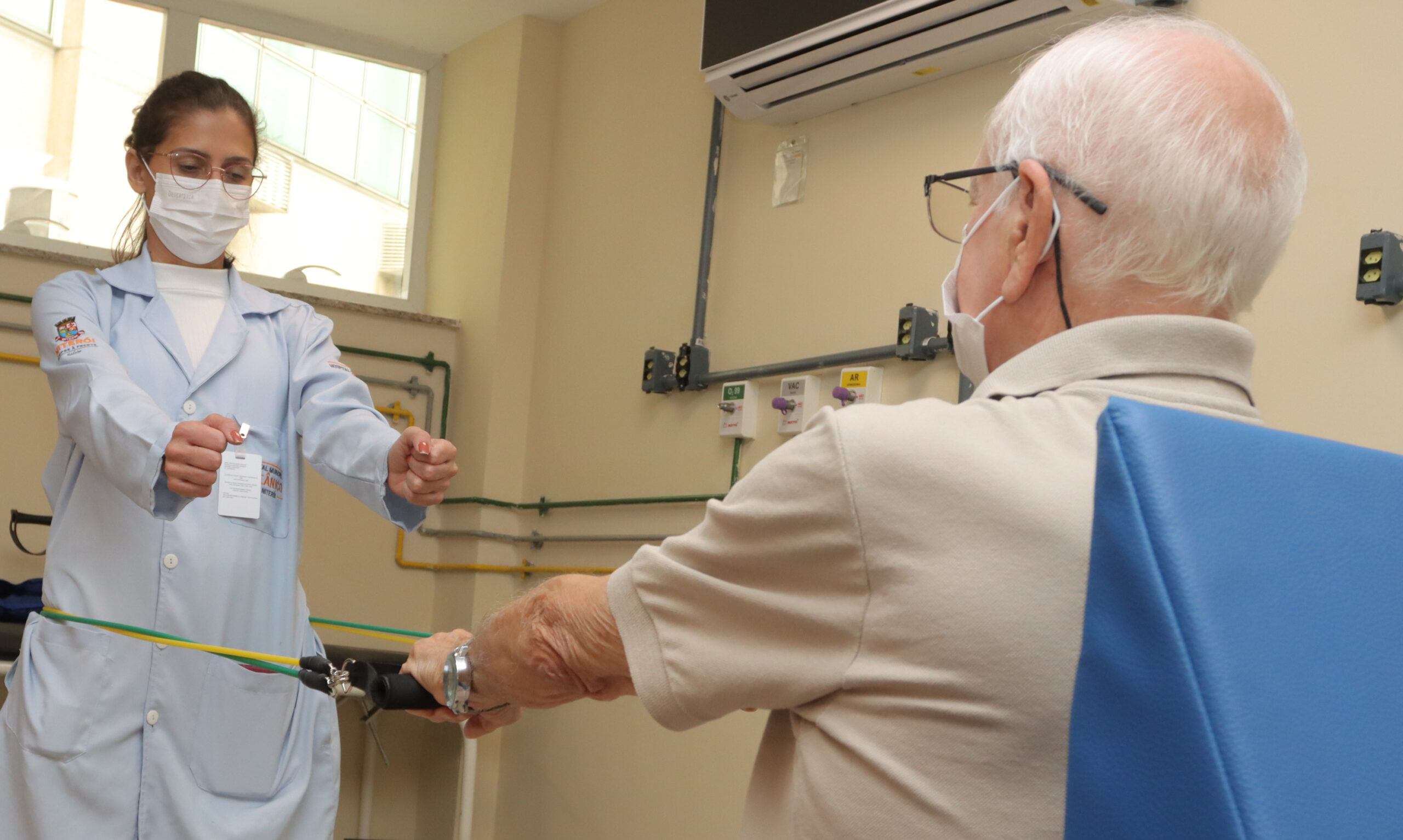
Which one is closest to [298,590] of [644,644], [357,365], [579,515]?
[644,644]

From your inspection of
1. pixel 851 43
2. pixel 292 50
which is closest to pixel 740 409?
pixel 851 43

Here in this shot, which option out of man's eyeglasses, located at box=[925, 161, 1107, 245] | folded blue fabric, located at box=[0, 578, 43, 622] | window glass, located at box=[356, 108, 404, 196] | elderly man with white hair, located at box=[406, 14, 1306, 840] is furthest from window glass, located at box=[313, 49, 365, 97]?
elderly man with white hair, located at box=[406, 14, 1306, 840]

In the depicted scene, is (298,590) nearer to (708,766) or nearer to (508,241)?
(708,766)

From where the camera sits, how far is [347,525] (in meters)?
4.02

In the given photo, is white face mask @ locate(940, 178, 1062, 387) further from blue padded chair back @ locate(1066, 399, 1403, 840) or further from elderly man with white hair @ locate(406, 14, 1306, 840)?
blue padded chair back @ locate(1066, 399, 1403, 840)

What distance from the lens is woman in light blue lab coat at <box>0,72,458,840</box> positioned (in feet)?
5.30

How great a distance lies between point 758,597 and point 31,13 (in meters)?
4.16

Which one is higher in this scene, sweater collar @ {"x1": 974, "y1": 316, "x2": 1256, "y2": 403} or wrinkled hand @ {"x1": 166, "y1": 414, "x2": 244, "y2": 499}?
sweater collar @ {"x1": 974, "y1": 316, "x2": 1256, "y2": 403}

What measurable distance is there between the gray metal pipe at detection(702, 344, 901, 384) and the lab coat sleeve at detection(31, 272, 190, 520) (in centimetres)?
170

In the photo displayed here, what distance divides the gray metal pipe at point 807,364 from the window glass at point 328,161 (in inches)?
68.4

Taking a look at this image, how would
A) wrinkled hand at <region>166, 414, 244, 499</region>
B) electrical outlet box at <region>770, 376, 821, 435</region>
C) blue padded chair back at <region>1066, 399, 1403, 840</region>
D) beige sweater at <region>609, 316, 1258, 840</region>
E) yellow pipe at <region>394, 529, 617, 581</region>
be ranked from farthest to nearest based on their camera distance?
1. yellow pipe at <region>394, 529, 617, 581</region>
2. electrical outlet box at <region>770, 376, 821, 435</region>
3. wrinkled hand at <region>166, 414, 244, 499</region>
4. beige sweater at <region>609, 316, 1258, 840</region>
5. blue padded chair back at <region>1066, 399, 1403, 840</region>

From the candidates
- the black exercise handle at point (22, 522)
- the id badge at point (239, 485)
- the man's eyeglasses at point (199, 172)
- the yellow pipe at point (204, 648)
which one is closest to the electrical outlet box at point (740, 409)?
the man's eyeglasses at point (199, 172)

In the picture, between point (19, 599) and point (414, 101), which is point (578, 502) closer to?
point (19, 599)

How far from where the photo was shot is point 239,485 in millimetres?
1762
